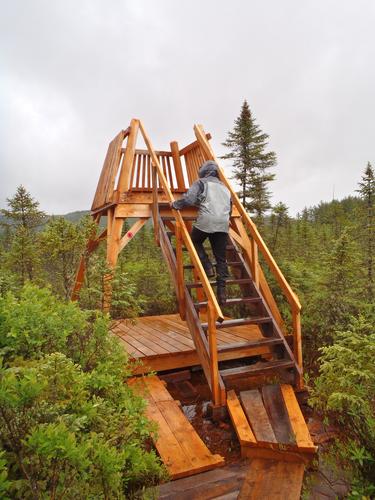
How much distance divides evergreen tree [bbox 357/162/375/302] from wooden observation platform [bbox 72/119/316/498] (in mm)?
3793

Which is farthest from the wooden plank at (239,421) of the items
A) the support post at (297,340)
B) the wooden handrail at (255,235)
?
the wooden handrail at (255,235)

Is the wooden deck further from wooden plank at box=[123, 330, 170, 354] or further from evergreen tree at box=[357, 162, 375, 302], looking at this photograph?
evergreen tree at box=[357, 162, 375, 302]

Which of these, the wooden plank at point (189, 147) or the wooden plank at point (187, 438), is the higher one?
the wooden plank at point (189, 147)

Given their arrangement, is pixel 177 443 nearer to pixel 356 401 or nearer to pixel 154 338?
pixel 356 401

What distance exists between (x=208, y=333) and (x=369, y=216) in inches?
337

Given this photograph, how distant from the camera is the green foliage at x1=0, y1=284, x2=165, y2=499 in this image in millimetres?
1562

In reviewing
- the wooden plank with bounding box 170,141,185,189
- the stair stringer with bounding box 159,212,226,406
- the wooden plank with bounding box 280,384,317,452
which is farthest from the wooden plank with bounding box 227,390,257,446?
the wooden plank with bounding box 170,141,185,189

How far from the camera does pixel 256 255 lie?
6031 mm

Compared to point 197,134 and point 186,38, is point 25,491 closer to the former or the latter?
point 197,134

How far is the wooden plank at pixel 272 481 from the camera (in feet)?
8.62

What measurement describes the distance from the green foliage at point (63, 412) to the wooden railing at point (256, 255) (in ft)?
8.40

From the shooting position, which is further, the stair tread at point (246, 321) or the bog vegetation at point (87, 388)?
the stair tread at point (246, 321)

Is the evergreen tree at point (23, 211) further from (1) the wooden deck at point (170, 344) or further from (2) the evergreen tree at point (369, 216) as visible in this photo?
(2) the evergreen tree at point (369, 216)

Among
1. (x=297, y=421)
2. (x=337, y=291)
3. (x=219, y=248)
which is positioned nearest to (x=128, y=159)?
(x=219, y=248)
